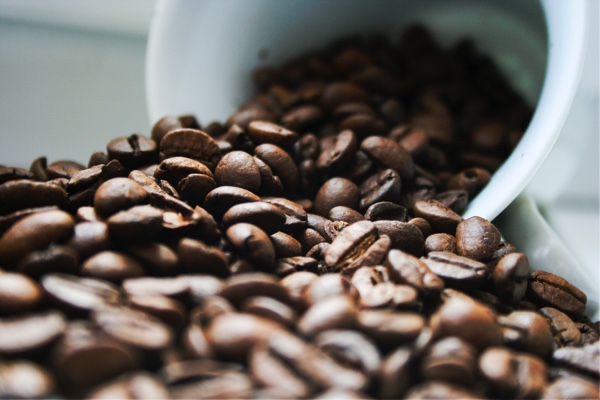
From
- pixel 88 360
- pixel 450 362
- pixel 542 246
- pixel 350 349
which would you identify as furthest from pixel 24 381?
pixel 542 246

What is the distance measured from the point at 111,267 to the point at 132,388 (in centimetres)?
26

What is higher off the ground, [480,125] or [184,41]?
[184,41]

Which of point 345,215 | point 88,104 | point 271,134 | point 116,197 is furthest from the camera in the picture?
point 88,104

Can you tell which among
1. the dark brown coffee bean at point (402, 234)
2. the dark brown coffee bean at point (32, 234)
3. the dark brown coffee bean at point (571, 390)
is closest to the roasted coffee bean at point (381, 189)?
the dark brown coffee bean at point (402, 234)

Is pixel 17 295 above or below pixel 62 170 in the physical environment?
below

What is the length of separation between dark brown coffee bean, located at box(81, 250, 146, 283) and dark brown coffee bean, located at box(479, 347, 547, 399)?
0.62 meters

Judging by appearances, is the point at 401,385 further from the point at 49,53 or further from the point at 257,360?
the point at 49,53

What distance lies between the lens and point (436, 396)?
0.77 m

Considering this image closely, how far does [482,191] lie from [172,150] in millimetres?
825

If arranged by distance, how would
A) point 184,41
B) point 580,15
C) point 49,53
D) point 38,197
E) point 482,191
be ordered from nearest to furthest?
1. point 38,197
2. point 580,15
3. point 482,191
4. point 184,41
5. point 49,53

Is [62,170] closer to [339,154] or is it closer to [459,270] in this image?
[339,154]

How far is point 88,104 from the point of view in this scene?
174cm

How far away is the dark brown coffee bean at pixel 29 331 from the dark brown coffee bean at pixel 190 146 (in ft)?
1.77

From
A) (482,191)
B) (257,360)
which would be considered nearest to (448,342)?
(257,360)
